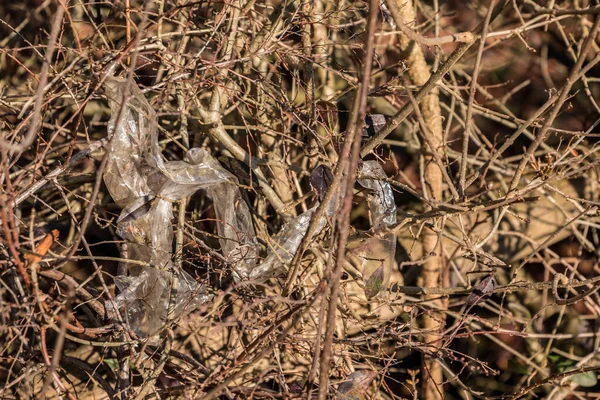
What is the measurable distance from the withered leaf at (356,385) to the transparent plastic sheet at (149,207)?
1.74 feet

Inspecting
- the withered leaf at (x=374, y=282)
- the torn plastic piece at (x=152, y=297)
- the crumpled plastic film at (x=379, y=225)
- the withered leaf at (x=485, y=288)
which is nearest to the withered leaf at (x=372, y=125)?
the crumpled plastic film at (x=379, y=225)

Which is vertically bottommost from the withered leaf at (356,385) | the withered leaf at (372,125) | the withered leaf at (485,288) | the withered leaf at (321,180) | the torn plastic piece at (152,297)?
the withered leaf at (356,385)

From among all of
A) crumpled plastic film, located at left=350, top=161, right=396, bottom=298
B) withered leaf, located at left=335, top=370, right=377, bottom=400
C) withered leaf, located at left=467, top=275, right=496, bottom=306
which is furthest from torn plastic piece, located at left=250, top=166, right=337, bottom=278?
withered leaf, located at left=467, top=275, right=496, bottom=306

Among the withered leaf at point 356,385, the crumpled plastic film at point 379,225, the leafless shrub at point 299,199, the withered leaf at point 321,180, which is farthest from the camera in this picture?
the crumpled plastic film at point 379,225

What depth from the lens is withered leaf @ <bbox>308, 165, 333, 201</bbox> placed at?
2.06m

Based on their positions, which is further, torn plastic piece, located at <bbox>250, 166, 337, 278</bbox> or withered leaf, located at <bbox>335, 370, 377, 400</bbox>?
torn plastic piece, located at <bbox>250, 166, 337, 278</bbox>

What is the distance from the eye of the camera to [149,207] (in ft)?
7.58

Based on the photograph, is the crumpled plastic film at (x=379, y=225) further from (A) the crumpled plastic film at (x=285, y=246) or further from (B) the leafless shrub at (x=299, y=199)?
(A) the crumpled plastic film at (x=285, y=246)

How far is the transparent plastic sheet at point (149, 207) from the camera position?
2.25 metres

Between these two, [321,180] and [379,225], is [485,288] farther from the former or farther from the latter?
[321,180]

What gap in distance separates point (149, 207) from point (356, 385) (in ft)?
3.09

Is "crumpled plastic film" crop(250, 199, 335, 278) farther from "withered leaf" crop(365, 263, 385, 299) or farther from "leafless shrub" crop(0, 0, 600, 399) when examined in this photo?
"withered leaf" crop(365, 263, 385, 299)

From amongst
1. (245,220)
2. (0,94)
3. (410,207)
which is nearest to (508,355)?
(410,207)

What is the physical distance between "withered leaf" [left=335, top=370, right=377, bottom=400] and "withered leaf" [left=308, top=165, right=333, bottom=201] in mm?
657
